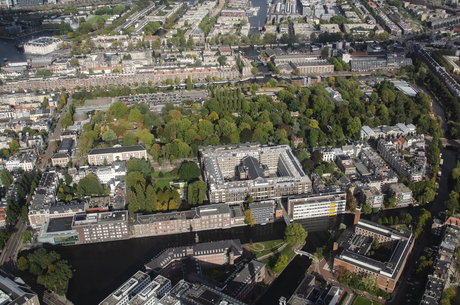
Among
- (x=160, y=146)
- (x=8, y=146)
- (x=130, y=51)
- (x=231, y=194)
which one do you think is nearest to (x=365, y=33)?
(x=130, y=51)

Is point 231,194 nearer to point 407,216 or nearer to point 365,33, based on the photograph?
point 407,216

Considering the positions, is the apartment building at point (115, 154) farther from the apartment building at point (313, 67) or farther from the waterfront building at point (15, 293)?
the apartment building at point (313, 67)

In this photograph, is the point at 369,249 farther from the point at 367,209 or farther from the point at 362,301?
the point at 367,209

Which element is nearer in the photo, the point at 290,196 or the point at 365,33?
the point at 290,196

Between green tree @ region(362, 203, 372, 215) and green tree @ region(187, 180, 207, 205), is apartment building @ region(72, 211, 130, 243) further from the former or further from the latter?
green tree @ region(362, 203, 372, 215)

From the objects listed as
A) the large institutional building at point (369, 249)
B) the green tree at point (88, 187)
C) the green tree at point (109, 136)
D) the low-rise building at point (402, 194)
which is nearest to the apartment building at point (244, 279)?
the large institutional building at point (369, 249)

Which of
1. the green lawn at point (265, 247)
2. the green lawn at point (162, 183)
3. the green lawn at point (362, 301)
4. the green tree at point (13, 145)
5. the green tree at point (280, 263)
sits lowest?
the green lawn at point (362, 301)
